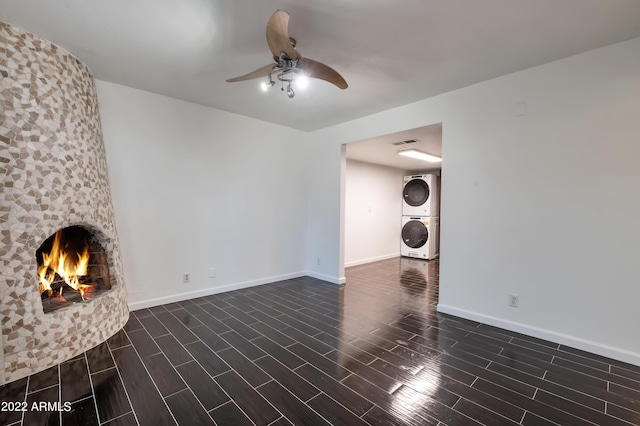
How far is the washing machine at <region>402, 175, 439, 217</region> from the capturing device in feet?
22.1

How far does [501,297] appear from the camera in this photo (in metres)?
2.80

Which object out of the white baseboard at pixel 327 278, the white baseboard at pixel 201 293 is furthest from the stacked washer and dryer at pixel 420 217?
the white baseboard at pixel 201 293

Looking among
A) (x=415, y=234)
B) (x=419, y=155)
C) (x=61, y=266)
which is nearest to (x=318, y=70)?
(x=61, y=266)

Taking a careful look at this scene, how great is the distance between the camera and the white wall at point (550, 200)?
2211 millimetres

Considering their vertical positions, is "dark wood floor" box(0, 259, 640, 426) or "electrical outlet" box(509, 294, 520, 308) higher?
"electrical outlet" box(509, 294, 520, 308)

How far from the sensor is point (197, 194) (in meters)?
3.64

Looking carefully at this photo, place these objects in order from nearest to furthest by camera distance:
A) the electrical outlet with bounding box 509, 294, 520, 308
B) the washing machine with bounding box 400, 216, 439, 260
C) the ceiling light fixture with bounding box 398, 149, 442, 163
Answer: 1. the electrical outlet with bounding box 509, 294, 520, 308
2. the ceiling light fixture with bounding box 398, 149, 442, 163
3. the washing machine with bounding box 400, 216, 439, 260

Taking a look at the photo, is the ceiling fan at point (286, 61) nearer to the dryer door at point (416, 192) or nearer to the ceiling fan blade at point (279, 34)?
the ceiling fan blade at point (279, 34)

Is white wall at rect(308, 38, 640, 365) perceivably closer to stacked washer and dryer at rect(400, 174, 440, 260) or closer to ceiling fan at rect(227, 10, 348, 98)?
ceiling fan at rect(227, 10, 348, 98)

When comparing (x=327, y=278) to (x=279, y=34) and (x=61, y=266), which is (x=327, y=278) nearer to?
(x=61, y=266)

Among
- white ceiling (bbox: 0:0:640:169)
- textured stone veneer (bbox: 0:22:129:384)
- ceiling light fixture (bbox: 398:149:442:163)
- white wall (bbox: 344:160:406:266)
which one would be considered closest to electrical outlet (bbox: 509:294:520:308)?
white ceiling (bbox: 0:0:640:169)

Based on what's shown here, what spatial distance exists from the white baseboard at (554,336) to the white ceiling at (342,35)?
2.47 m

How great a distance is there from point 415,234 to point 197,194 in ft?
17.1

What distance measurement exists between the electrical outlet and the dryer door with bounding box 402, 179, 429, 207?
A: 424 cm
